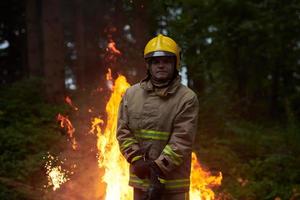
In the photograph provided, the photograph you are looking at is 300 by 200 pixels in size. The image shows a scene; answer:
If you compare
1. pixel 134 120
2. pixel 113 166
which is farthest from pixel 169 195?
pixel 113 166

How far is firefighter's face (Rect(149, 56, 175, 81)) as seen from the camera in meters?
4.50

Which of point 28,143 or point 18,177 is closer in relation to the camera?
point 18,177

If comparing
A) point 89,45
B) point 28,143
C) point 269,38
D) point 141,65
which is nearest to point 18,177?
point 28,143

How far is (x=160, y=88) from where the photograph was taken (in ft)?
14.8

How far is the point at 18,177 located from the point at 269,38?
12784 mm

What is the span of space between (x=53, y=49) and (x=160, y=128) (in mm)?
9553

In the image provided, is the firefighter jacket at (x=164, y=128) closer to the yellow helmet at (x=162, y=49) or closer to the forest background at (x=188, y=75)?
the yellow helmet at (x=162, y=49)

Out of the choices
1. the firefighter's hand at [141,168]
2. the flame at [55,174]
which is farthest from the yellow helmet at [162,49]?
the flame at [55,174]

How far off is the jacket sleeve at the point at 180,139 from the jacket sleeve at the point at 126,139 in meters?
0.27

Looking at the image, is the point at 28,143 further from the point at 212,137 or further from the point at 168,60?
the point at 168,60

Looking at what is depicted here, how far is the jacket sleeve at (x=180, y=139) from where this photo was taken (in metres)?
4.25

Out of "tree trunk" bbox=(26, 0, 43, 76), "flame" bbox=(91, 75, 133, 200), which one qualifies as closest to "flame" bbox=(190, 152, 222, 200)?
"flame" bbox=(91, 75, 133, 200)

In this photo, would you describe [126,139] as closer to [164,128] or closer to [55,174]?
[164,128]

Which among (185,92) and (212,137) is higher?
(185,92)
